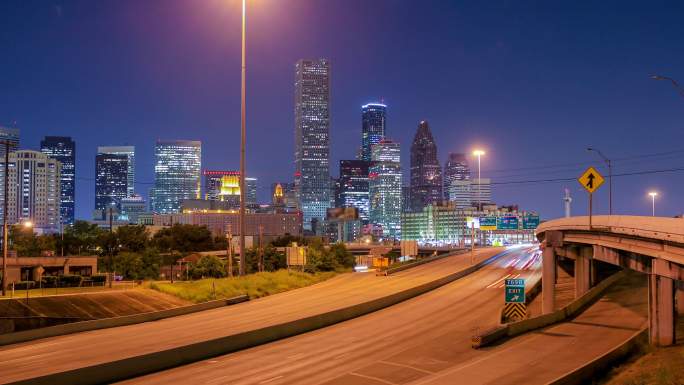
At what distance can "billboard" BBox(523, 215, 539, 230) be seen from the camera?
10569 centimetres

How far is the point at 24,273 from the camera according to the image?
6500 centimetres

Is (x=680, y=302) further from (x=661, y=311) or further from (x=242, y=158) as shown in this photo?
(x=242, y=158)

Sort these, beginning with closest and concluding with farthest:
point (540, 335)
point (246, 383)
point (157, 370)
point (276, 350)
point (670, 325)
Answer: point (246, 383) → point (157, 370) → point (276, 350) → point (670, 325) → point (540, 335)

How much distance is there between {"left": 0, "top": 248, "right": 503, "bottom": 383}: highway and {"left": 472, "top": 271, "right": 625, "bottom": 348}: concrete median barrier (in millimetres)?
10846

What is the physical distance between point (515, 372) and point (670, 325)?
34.9ft

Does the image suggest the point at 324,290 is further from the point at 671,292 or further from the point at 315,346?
the point at 671,292

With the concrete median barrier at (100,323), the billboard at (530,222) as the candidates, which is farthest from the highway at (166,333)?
the billboard at (530,222)

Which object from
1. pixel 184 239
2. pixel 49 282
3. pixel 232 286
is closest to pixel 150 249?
pixel 49 282

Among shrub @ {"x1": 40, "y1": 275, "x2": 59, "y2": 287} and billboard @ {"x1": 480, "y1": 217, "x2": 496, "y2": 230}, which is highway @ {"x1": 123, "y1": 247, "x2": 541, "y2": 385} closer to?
shrub @ {"x1": 40, "y1": 275, "x2": 59, "y2": 287}

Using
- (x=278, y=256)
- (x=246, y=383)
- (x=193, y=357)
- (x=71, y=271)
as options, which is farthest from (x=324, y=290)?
(x=278, y=256)

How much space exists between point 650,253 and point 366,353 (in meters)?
12.9

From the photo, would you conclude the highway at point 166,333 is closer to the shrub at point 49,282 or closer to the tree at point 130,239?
the shrub at point 49,282

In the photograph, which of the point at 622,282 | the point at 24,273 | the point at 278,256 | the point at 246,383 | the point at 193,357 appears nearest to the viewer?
the point at 246,383

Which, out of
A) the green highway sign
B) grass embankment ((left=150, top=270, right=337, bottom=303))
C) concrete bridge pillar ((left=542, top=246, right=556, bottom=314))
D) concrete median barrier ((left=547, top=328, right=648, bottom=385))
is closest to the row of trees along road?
grass embankment ((left=150, top=270, right=337, bottom=303))
